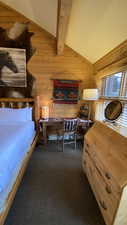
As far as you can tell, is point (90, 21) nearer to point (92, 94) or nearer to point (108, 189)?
point (92, 94)

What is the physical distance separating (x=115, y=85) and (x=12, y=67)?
2492 millimetres

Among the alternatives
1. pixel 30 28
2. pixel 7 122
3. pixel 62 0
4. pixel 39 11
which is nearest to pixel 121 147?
pixel 62 0

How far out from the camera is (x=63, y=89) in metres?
3.22

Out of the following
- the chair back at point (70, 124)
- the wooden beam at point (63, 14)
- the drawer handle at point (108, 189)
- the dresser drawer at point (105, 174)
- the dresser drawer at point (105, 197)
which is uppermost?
the wooden beam at point (63, 14)

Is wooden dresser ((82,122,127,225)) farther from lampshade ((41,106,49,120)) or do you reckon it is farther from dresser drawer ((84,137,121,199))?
lampshade ((41,106,49,120))

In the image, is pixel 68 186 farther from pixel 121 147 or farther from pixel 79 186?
pixel 121 147

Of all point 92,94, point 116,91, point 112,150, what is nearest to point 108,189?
point 112,150

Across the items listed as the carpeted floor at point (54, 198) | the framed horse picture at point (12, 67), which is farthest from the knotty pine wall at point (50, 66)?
the carpeted floor at point (54, 198)

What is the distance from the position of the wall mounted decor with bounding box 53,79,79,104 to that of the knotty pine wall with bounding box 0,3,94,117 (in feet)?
0.41

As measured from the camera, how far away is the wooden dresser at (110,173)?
3.37ft

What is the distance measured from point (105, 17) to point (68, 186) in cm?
261

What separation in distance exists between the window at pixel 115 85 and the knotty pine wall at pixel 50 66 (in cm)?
58

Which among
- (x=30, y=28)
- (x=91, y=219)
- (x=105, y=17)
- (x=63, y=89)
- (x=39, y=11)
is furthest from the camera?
(x=63, y=89)

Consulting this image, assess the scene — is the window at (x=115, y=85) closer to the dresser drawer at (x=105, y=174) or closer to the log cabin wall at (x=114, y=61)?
the log cabin wall at (x=114, y=61)
